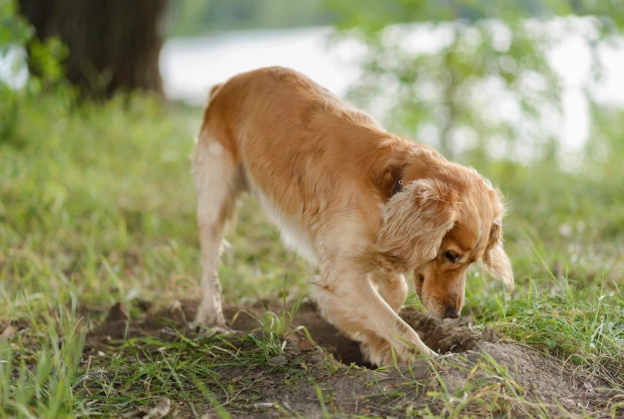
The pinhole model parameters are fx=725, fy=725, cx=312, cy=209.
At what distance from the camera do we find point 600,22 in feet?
23.0

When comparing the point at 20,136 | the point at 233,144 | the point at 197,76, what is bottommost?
the point at 197,76

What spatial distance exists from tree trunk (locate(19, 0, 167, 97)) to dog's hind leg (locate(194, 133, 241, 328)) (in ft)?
14.7

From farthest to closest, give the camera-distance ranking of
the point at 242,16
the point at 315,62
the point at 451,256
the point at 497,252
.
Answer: the point at 242,16, the point at 315,62, the point at 497,252, the point at 451,256

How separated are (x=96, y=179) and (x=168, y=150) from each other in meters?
1.37

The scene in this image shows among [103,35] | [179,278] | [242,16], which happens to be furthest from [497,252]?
[242,16]

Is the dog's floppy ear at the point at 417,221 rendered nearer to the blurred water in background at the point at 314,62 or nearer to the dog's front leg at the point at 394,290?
the dog's front leg at the point at 394,290

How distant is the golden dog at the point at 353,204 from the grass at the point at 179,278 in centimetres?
29

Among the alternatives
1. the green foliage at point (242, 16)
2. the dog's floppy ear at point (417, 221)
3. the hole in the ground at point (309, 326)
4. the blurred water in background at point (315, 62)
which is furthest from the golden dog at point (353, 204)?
the green foliage at point (242, 16)

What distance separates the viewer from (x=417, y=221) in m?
2.96

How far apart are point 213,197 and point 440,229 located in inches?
60.8

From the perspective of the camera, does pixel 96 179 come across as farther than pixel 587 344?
Yes

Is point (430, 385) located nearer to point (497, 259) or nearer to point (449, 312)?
point (449, 312)

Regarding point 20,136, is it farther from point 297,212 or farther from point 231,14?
point 231,14

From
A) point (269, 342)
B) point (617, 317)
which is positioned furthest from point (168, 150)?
point (617, 317)
